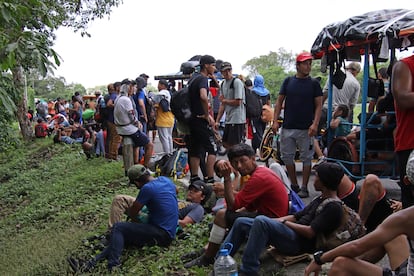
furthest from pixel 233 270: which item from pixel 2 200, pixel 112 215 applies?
pixel 2 200

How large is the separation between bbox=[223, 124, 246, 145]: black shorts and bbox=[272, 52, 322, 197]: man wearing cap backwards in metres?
0.89

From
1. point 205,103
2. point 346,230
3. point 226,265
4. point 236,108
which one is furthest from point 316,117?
point 226,265

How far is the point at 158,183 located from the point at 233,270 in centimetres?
192

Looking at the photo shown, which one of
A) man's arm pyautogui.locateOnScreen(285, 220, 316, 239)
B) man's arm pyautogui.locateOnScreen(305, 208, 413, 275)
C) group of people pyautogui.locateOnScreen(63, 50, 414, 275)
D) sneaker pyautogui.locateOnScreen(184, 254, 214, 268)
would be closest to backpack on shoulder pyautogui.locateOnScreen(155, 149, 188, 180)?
group of people pyautogui.locateOnScreen(63, 50, 414, 275)

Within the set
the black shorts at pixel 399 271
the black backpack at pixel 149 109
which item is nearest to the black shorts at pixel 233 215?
the black shorts at pixel 399 271

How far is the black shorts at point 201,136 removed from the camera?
23.0 ft

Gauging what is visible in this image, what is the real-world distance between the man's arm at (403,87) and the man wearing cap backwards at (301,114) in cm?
255

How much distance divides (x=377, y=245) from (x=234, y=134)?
15.0ft

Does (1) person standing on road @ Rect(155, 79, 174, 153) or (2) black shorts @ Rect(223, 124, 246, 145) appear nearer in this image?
(2) black shorts @ Rect(223, 124, 246, 145)

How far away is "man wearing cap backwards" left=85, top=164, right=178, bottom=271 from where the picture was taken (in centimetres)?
546

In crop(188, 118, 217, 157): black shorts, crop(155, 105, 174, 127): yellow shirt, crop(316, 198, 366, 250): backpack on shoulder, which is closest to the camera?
crop(316, 198, 366, 250): backpack on shoulder

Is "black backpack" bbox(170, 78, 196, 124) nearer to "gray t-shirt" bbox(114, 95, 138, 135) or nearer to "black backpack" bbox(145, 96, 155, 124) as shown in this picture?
"gray t-shirt" bbox(114, 95, 138, 135)

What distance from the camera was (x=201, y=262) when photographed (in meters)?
4.78

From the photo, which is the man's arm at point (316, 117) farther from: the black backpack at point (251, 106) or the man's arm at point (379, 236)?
the man's arm at point (379, 236)
